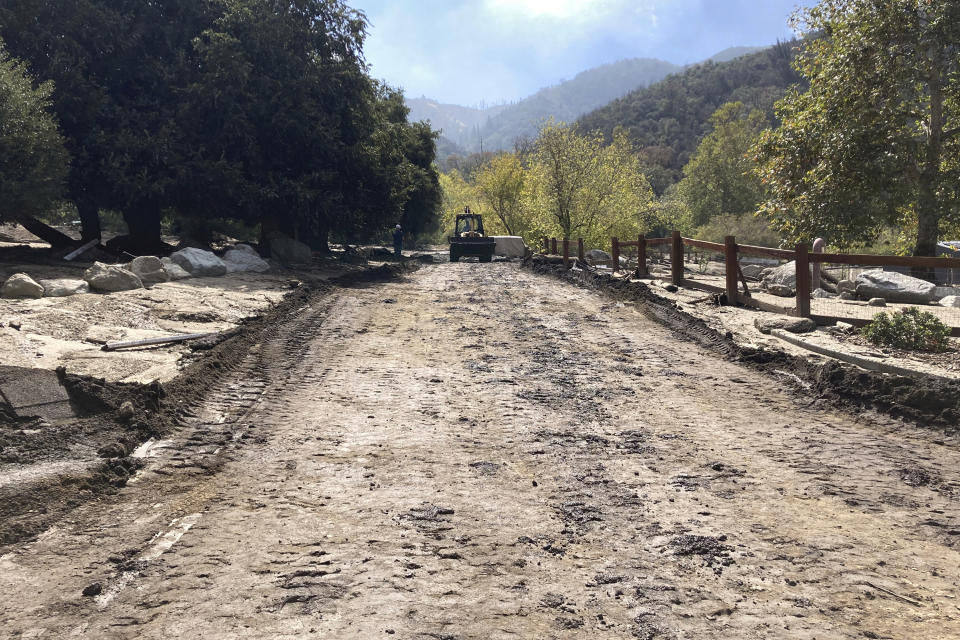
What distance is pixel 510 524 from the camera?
355cm

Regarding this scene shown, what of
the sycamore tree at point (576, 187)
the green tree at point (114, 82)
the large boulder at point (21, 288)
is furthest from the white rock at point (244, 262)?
the sycamore tree at point (576, 187)

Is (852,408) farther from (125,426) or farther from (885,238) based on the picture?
(885,238)

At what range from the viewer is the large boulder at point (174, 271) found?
14906 millimetres

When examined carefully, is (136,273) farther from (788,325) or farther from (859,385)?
(859,385)

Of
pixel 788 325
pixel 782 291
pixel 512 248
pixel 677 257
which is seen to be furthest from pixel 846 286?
pixel 512 248

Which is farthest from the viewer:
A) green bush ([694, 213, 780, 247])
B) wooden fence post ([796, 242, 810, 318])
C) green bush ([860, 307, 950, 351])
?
green bush ([694, 213, 780, 247])

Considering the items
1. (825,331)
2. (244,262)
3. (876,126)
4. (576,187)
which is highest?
(576,187)

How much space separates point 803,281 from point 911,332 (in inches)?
89.9

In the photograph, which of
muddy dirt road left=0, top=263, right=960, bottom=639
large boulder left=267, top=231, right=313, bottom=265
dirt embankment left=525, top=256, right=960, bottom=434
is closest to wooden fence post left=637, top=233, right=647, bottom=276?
dirt embankment left=525, top=256, right=960, bottom=434

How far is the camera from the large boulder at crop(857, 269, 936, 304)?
41.3 feet

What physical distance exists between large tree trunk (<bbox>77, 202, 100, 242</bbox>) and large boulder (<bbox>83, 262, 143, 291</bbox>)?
9.96 metres

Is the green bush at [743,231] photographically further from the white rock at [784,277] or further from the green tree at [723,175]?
the white rock at [784,277]

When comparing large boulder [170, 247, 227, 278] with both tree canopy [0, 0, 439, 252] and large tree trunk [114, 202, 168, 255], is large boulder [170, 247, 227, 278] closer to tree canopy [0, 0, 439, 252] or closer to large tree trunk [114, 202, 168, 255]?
tree canopy [0, 0, 439, 252]

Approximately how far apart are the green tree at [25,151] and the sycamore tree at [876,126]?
18.9m
